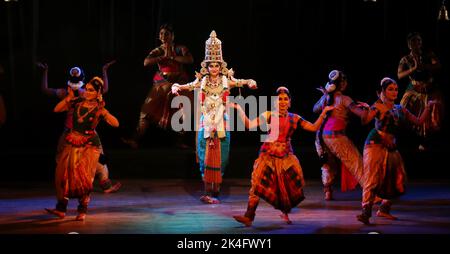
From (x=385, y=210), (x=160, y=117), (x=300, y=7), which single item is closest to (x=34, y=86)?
(x=160, y=117)

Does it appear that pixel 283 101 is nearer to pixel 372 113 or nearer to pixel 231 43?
pixel 372 113

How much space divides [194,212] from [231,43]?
3.78 metres

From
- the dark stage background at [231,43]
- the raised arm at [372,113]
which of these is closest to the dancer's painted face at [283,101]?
the raised arm at [372,113]

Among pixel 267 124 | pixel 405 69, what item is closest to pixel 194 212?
pixel 267 124

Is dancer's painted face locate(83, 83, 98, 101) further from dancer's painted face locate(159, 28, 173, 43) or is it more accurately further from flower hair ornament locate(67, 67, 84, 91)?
dancer's painted face locate(159, 28, 173, 43)

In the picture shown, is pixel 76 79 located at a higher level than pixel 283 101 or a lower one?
higher

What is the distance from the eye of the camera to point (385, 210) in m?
8.32

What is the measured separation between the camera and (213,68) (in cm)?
923

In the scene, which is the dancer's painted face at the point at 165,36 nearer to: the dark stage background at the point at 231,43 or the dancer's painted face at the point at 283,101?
the dark stage background at the point at 231,43

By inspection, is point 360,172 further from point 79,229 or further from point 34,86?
point 34,86

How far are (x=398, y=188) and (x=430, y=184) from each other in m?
2.62

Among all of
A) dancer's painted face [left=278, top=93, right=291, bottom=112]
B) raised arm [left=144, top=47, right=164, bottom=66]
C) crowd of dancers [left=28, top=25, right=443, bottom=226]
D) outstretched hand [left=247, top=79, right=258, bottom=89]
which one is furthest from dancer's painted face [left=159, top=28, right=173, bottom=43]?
dancer's painted face [left=278, top=93, right=291, bottom=112]

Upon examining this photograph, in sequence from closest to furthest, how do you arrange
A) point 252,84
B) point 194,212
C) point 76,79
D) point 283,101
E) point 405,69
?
point 283,101, point 194,212, point 252,84, point 76,79, point 405,69

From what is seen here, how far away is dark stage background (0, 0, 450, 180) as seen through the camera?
466 inches
